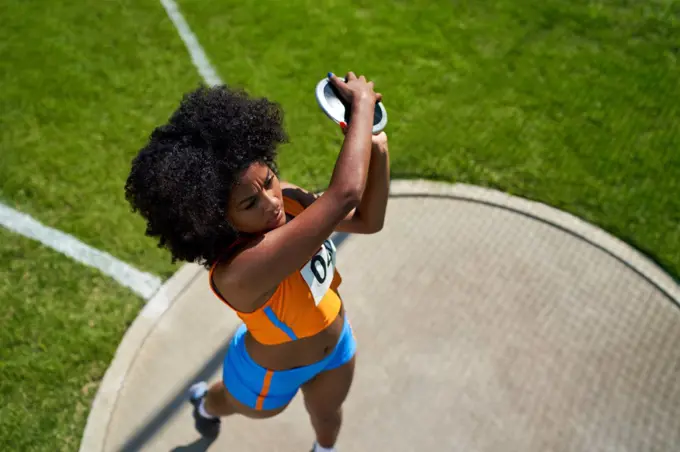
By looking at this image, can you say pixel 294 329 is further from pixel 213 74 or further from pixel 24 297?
pixel 213 74

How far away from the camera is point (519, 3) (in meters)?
6.00

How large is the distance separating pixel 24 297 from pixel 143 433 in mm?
1384

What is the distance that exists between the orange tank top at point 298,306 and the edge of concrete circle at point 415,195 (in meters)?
1.63

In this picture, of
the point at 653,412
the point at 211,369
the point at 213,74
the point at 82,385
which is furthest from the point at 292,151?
the point at 653,412

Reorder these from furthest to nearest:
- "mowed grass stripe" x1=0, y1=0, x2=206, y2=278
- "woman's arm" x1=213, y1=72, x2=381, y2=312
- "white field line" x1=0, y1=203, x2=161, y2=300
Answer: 1. "mowed grass stripe" x1=0, y1=0, x2=206, y2=278
2. "white field line" x1=0, y1=203, x2=161, y2=300
3. "woman's arm" x1=213, y1=72, x2=381, y2=312

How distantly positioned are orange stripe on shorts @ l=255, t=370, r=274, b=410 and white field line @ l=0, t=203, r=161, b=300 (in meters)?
1.62

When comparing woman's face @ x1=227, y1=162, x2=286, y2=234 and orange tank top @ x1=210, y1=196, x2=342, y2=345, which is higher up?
woman's face @ x1=227, y1=162, x2=286, y2=234

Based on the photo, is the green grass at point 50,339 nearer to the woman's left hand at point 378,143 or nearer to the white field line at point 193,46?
the white field line at point 193,46

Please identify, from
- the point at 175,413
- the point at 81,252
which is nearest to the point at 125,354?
the point at 175,413

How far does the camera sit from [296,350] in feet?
8.13

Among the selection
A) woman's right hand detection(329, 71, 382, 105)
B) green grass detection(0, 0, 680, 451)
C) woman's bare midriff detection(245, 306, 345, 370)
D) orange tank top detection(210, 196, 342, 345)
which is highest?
woman's right hand detection(329, 71, 382, 105)

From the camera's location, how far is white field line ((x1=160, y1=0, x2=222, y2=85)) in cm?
544

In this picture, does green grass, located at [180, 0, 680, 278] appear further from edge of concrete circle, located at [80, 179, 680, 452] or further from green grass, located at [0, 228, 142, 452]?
green grass, located at [0, 228, 142, 452]

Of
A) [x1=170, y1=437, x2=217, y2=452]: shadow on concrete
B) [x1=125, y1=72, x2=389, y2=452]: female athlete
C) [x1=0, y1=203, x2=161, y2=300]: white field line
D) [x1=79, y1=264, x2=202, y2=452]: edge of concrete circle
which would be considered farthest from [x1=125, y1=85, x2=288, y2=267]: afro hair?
[x1=0, y1=203, x2=161, y2=300]: white field line
